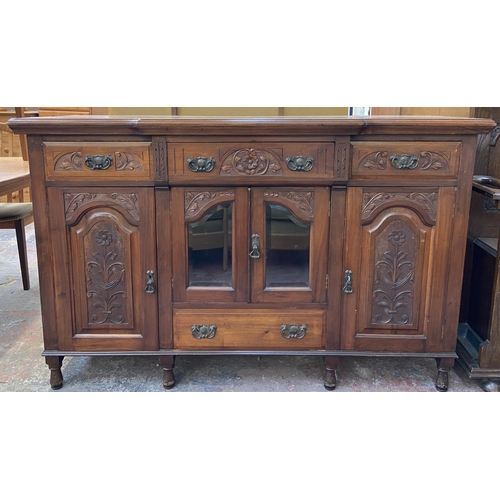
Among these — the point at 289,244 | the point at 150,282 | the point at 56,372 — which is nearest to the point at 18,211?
the point at 56,372

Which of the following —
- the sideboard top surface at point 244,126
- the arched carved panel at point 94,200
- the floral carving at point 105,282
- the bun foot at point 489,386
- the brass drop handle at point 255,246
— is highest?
the sideboard top surface at point 244,126

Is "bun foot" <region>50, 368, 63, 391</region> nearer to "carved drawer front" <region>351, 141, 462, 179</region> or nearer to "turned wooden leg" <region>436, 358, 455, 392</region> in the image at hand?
"carved drawer front" <region>351, 141, 462, 179</region>

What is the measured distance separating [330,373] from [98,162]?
116cm

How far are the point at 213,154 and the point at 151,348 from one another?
2.49 ft

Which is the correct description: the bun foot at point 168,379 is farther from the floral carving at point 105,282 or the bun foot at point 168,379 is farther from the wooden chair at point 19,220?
the wooden chair at point 19,220

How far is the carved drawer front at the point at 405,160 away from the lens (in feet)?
5.21

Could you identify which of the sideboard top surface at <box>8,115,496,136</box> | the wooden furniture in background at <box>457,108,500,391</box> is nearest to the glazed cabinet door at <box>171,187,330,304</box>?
the sideboard top surface at <box>8,115,496,136</box>

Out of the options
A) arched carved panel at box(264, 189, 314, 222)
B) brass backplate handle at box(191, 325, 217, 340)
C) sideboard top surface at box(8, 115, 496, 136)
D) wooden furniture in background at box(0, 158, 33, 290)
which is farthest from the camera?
wooden furniture in background at box(0, 158, 33, 290)

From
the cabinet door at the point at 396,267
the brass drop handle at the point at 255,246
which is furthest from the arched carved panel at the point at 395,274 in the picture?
the brass drop handle at the point at 255,246

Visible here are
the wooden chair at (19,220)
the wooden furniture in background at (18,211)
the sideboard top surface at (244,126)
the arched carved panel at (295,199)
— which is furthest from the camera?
the wooden chair at (19,220)

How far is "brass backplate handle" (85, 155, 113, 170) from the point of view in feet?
5.21

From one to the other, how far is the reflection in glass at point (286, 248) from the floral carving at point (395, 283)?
0.28m

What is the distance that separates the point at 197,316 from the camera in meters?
1.72

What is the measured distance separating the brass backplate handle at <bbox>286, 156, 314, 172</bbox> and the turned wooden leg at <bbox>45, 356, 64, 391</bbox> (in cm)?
113
